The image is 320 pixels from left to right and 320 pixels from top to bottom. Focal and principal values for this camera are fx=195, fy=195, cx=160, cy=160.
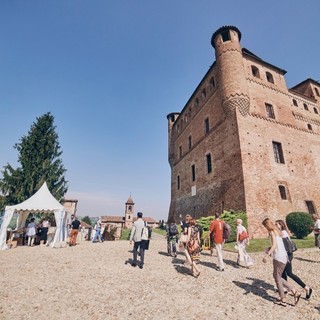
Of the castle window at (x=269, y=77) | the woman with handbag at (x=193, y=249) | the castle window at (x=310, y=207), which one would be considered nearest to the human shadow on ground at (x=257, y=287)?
the woman with handbag at (x=193, y=249)

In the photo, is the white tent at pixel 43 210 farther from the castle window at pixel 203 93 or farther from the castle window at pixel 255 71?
the castle window at pixel 255 71

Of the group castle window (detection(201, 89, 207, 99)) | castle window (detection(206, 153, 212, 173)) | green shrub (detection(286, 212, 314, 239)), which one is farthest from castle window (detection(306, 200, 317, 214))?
castle window (detection(201, 89, 207, 99))

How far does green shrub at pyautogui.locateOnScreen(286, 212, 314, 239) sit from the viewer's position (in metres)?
13.0

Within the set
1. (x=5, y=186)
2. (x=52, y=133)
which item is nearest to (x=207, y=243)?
(x=5, y=186)

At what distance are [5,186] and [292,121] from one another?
30.5 meters

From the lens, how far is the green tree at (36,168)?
69.5ft

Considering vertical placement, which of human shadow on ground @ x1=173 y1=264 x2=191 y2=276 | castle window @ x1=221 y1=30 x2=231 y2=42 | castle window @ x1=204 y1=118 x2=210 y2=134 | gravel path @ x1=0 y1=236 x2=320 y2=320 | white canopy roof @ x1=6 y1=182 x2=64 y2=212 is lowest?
gravel path @ x1=0 y1=236 x2=320 y2=320

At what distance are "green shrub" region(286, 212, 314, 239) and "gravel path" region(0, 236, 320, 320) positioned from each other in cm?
710

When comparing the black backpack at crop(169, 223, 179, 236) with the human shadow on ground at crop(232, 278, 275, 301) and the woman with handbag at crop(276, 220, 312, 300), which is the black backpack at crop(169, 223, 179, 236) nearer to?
the human shadow on ground at crop(232, 278, 275, 301)

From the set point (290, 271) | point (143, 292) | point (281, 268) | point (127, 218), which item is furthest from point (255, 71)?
point (127, 218)

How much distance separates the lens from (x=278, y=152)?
17188 millimetres

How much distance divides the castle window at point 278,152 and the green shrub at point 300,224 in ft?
16.5

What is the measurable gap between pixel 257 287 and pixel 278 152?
15.1 metres

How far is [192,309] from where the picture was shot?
377 cm
